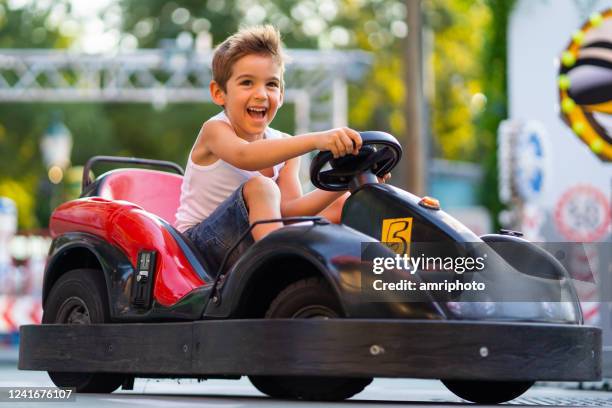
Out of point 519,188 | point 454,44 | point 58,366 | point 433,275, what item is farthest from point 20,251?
point 454,44

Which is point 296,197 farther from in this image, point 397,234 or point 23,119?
point 23,119

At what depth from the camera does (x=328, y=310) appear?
6172mm

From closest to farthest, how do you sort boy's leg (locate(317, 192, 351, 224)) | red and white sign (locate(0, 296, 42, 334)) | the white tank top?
boy's leg (locate(317, 192, 351, 224)) < the white tank top < red and white sign (locate(0, 296, 42, 334))

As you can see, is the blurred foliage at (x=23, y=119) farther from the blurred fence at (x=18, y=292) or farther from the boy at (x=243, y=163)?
the boy at (x=243, y=163)

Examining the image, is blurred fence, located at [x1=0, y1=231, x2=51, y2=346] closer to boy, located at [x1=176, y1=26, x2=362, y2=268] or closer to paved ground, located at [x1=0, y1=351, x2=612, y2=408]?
paved ground, located at [x1=0, y1=351, x2=612, y2=408]

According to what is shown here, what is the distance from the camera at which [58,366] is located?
760cm

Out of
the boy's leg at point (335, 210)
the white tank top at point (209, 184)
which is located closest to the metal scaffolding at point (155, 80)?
the white tank top at point (209, 184)

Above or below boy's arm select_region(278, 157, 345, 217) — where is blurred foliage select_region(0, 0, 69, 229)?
above

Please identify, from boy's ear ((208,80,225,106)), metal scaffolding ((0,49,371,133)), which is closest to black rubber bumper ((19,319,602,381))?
boy's ear ((208,80,225,106))

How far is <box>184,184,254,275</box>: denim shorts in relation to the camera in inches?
266

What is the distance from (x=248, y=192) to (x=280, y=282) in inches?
18.6

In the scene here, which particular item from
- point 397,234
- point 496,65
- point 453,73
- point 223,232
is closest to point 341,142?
point 397,234

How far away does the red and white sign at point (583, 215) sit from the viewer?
62.5ft

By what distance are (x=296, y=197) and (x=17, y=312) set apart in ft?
46.3
